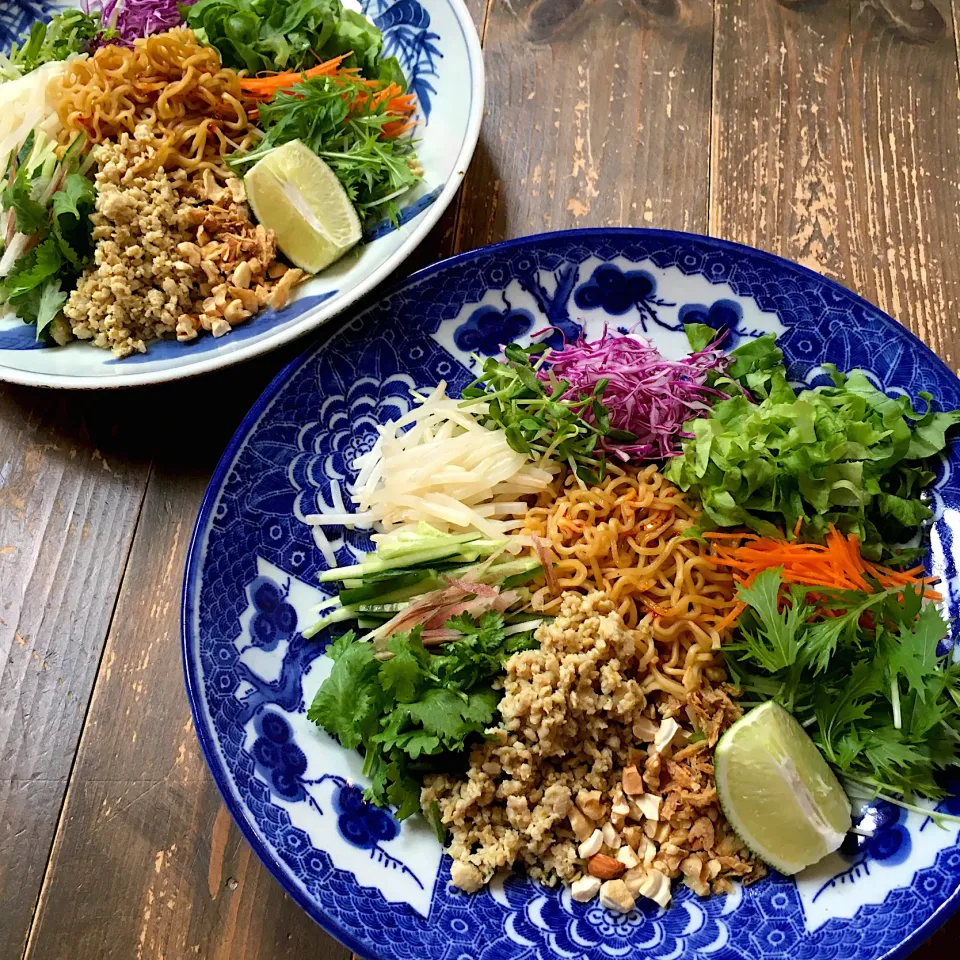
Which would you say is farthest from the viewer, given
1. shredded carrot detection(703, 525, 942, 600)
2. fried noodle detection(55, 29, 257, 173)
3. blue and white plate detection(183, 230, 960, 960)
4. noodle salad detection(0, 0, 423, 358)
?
fried noodle detection(55, 29, 257, 173)

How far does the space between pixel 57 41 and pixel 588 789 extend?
269cm

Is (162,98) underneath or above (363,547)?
above

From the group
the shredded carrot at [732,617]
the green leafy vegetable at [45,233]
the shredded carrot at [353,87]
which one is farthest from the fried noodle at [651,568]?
the green leafy vegetable at [45,233]

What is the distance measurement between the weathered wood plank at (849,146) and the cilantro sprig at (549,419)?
0.97 meters

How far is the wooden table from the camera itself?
1912 mm

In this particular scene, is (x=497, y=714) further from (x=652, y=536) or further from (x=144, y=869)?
(x=144, y=869)

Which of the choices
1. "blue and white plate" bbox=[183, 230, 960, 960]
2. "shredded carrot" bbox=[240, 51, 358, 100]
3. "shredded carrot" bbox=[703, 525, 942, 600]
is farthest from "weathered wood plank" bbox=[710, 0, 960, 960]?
"shredded carrot" bbox=[240, 51, 358, 100]

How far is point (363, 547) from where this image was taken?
2.10m

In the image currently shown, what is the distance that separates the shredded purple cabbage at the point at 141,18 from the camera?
2.66 meters

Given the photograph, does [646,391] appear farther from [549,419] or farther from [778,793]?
[778,793]

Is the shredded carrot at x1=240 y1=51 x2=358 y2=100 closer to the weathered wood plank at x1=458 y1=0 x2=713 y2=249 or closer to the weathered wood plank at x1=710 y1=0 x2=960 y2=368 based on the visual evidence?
the weathered wood plank at x1=458 y1=0 x2=713 y2=249

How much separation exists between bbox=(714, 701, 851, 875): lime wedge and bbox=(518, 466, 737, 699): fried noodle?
0.57 feet

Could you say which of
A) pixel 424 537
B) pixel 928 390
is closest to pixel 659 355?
pixel 928 390

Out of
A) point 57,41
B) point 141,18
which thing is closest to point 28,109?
point 57,41
